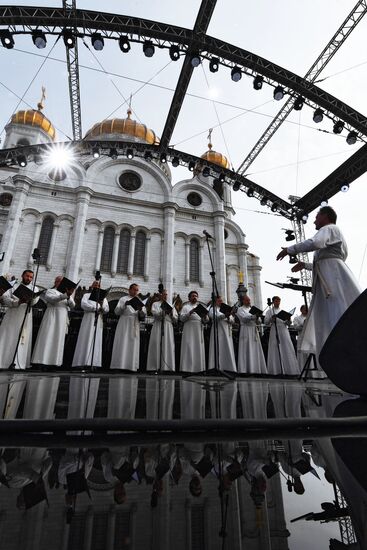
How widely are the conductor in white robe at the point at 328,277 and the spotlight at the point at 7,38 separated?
10106 mm

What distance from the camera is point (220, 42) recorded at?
31.8ft

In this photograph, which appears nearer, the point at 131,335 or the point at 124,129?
the point at 131,335

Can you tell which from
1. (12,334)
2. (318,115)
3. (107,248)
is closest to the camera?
(12,334)

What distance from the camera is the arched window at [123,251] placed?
19.0 m

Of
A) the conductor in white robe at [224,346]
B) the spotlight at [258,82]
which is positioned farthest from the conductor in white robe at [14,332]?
the spotlight at [258,82]

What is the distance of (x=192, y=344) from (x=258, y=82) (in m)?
9.20

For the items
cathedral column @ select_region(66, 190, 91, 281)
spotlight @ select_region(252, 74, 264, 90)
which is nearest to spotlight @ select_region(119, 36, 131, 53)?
spotlight @ select_region(252, 74, 264, 90)

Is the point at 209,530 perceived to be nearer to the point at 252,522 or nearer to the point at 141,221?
the point at 252,522

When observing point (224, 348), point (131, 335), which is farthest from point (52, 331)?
point (224, 348)

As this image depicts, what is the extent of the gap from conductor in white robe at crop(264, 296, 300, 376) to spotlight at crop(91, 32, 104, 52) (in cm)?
920

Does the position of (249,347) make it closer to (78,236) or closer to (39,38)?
(39,38)

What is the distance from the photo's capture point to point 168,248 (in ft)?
65.0

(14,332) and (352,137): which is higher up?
(352,137)

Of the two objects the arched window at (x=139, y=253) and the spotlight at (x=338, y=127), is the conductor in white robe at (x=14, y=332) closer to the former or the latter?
the spotlight at (x=338, y=127)
